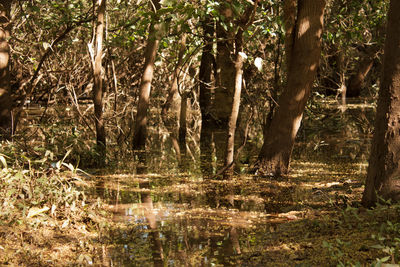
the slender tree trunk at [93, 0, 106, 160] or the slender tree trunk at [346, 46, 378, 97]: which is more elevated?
the slender tree trunk at [346, 46, 378, 97]

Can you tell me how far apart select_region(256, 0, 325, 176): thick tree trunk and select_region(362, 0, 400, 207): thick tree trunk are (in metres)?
2.31

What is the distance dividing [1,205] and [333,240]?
280 centimetres

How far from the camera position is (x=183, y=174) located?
7.82 m

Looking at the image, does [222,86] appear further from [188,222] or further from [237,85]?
[188,222]

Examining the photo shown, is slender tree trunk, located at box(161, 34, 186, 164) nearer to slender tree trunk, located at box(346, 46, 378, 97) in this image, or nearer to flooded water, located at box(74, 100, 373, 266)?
flooded water, located at box(74, 100, 373, 266)

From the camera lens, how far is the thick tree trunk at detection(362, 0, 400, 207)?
458 centimetres

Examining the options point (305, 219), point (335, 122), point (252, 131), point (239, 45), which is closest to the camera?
point (305, 219)

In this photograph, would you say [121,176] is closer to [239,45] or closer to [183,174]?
[183,174]

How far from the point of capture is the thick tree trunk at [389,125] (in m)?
4.58

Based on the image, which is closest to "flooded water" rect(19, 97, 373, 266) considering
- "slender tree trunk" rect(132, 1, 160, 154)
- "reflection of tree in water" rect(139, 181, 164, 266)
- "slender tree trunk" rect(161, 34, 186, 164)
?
"reflection of tree in water" rect(139, 181, 164, 266)

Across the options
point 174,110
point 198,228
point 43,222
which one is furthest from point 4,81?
point 174,110

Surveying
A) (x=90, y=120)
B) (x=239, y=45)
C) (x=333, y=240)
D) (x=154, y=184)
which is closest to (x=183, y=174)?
(x=154, y=184)

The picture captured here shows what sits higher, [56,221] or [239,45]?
[239,45]

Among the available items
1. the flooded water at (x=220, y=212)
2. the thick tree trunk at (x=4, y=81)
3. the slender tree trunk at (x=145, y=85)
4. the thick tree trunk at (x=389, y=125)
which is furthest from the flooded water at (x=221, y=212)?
the thick tree trunk at (x=4, y=81)
